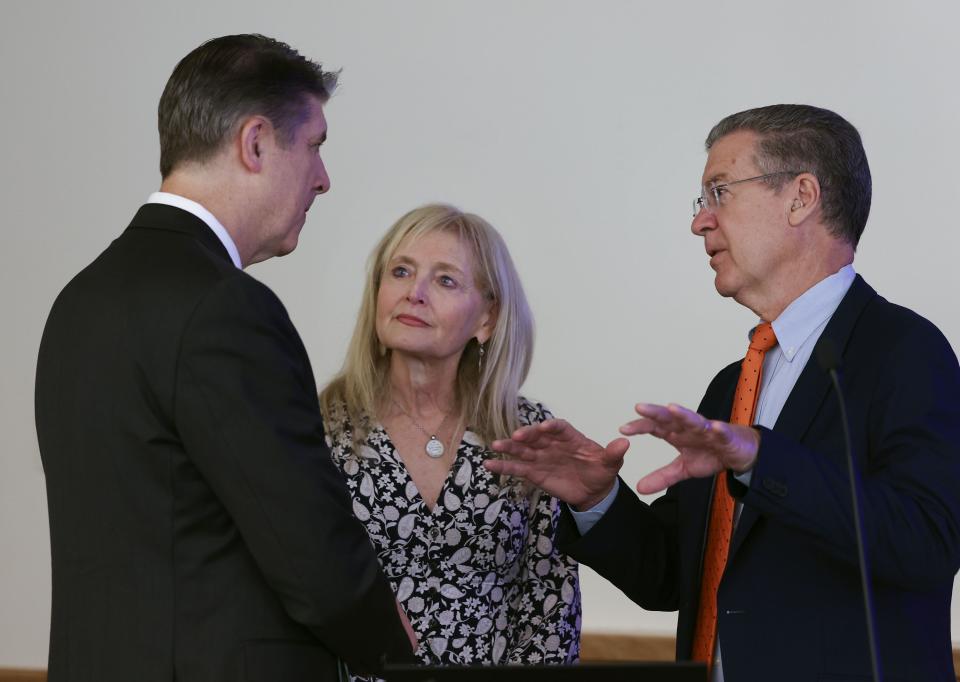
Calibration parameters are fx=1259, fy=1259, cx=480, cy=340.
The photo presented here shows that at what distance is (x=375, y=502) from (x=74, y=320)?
1093mm

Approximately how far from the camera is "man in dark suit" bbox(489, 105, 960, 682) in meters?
2.01

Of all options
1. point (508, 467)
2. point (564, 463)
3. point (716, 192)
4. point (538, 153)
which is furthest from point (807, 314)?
point (538, 153)

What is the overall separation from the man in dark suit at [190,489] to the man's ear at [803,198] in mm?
1089

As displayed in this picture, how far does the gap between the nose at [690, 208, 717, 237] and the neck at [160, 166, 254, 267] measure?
3.25 feet

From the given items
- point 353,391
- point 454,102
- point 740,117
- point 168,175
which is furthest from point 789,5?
point 168,175

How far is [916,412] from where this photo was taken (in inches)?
85.4

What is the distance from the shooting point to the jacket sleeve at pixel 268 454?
1.84 metres

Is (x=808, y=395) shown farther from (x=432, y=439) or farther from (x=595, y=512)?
(x=432, y=439)

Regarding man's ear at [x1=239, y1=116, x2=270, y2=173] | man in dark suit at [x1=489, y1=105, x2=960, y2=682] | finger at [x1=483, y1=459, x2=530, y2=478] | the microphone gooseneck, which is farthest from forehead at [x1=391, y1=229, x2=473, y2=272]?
the microphone gooseneck

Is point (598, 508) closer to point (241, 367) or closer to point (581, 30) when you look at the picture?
point (241, 367)

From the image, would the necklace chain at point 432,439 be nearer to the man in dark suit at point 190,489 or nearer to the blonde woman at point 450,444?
the blonde woman at point 450,444

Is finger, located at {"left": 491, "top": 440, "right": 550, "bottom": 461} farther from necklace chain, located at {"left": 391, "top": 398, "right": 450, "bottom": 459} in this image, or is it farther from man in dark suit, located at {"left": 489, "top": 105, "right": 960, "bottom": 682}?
necklace chain, located at {"left": 391, "top": 398, "right": 450, "bottom": 459}

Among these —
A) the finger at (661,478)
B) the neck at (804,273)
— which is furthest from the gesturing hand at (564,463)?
the neck at (804,273)

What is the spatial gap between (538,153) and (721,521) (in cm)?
224
